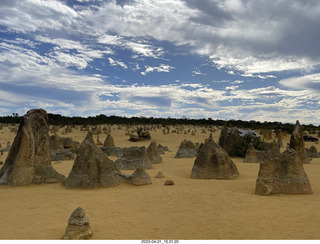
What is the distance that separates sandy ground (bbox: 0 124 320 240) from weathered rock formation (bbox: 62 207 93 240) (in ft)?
0.67

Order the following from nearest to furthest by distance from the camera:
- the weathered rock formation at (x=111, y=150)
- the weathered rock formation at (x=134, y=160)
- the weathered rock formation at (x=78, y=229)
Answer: the weathered rock formation at (x=78, y=229) < the weathered rock formation at (x=134, y=160) < the weathered rock formation at (x=111, y=150)

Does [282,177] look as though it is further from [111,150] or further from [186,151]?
[111,150]

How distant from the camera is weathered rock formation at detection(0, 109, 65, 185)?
9570 mm

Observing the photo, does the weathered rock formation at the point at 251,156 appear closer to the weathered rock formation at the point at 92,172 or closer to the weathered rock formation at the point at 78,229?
the weathered rock formation at the point at 92,172

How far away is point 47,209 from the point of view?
6871 mm

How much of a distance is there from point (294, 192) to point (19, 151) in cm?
897

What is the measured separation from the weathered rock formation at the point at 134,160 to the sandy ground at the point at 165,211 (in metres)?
3.70

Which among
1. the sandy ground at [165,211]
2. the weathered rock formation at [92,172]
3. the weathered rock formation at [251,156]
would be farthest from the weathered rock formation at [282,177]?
the weathered rock formation at [251,156]

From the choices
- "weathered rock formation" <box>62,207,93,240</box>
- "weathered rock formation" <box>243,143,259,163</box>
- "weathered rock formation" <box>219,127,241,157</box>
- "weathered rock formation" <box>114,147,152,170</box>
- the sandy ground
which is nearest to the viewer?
"weathered rock formation" <box>62,207,93,240</box>

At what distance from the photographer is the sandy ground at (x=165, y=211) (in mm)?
5125

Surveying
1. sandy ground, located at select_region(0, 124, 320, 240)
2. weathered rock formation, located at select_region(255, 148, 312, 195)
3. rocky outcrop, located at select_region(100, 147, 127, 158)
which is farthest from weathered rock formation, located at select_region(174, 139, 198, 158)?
weathered rock formation, located at select_region(255, 148, 312, 195)

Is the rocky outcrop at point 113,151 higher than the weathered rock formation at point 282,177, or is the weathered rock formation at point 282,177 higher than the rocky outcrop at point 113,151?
the weathered rock formation at point 282,177

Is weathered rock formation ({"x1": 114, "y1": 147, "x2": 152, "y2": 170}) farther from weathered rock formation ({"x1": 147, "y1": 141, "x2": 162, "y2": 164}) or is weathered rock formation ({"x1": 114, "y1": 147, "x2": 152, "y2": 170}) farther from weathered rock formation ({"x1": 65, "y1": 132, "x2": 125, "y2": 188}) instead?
weathered rock formation ({"x1": 65, "y1": 132, "x2": 125, "y2": 188})

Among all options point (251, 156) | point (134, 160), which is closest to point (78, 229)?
point (134, 160)
